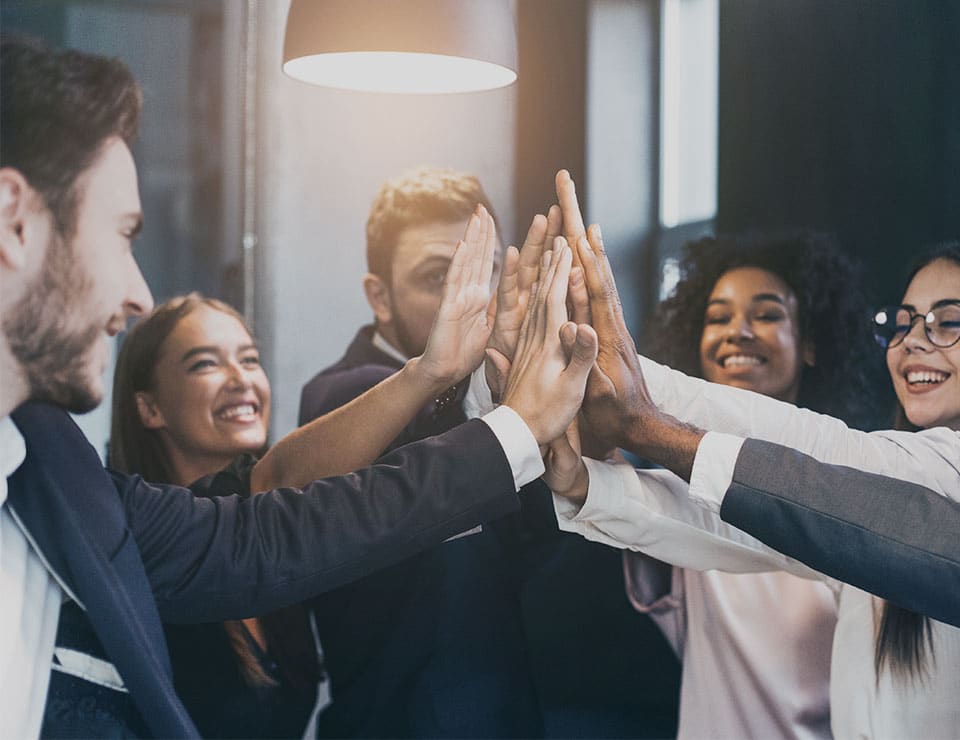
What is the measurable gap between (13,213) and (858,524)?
111 centimetres

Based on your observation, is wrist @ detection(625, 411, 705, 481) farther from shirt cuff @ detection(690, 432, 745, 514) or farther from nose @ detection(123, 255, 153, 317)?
nose @ detection(123, 255, 153, 317)

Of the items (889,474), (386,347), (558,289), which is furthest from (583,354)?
(386,347)

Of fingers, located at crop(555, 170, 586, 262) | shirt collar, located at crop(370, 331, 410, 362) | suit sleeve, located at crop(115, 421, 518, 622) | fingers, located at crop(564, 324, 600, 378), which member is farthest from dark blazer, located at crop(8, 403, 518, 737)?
shirt collar, located at crop(370, 331, 410, 362)

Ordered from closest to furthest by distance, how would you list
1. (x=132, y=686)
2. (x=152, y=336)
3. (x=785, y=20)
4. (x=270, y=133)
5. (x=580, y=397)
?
(x=132, y=686), (x=580, y=397), (x=152, y=336), (x=785, y=20), (x=270, y=133)

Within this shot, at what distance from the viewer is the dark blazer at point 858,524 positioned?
4.53ft

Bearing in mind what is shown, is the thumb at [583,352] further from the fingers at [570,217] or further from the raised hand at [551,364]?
the fingers at [570,217]

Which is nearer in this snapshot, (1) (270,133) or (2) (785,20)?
(2) (785,20)

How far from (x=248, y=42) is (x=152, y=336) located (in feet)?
2.28

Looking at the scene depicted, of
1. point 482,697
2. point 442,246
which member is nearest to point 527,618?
point 482,697

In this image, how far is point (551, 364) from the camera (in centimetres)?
158

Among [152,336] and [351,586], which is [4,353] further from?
[351,586]

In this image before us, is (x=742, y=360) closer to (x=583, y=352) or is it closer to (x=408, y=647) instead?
(x=583, y=352)

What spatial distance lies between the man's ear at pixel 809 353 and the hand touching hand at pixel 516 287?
0.65 meters

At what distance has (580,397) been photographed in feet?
5.14
